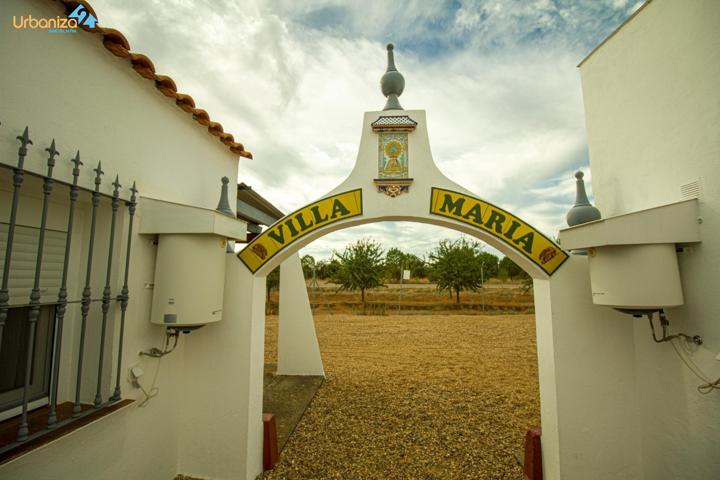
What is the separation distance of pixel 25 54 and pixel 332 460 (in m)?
4.85

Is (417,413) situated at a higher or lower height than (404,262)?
lower

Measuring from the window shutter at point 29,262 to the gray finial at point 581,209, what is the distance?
4.80m

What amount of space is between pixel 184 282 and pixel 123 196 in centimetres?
98

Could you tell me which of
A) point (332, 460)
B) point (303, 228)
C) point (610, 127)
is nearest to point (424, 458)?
point (332, 460)

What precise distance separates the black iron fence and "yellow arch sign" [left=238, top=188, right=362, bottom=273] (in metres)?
1.17

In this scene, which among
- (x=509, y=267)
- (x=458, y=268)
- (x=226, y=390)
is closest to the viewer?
(x=226, y=390)

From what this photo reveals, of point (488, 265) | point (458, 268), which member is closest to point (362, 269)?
point (458, 268)

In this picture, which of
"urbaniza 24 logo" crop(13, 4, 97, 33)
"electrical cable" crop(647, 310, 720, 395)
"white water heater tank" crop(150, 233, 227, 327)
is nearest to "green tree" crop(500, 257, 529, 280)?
"electrical cable" crop(647, 310, 720, 395)

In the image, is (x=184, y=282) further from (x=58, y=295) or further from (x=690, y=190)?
(x=690, y=190)

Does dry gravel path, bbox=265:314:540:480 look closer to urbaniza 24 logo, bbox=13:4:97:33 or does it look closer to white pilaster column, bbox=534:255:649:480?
white pilaster column, bbox=534:255:649:480

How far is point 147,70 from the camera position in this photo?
3.07 meters

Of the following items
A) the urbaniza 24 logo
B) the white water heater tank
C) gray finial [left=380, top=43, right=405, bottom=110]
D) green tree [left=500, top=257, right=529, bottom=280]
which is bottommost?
the white water heater tank

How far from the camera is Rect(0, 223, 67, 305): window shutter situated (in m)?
2.42

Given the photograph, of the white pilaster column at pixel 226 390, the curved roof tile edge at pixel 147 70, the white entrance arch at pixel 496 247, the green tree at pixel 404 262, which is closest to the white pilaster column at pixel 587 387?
the white entrance arch at pixel 496 247
